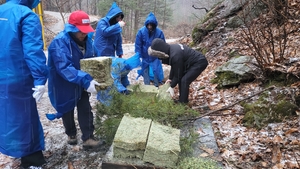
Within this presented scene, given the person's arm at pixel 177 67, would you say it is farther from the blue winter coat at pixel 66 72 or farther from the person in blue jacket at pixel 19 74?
the person in blue jacket at pixel 19 74

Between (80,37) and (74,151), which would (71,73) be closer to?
(80,37)

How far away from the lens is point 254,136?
11.2 feet

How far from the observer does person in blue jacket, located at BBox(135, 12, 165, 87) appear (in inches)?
241

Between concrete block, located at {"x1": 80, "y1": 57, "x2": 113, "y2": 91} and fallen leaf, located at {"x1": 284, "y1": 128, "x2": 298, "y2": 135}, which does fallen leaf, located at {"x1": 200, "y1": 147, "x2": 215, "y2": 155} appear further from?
concrete block, located at {"x1": 80, "y1": 57, "x2": 113, "y2": 91}

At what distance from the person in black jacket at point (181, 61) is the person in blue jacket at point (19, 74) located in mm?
2120

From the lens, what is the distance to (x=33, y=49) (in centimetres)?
279

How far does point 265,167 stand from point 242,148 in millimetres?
465

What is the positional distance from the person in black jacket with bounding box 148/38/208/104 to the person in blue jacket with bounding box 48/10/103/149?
4.16ft

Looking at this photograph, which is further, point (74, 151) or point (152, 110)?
point (74, 151)

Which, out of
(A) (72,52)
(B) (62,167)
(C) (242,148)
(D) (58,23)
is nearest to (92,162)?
(B) (62,167)

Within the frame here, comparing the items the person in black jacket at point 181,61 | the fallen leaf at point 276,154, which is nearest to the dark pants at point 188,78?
the person in black jacket at point 181,61

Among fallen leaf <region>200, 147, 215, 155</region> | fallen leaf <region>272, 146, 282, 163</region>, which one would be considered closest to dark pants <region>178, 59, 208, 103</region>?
fallen leaf <region>200, 147, 215, 155</region>

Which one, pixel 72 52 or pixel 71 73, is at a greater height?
pixel 72 52

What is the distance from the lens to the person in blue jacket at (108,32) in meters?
5.40
